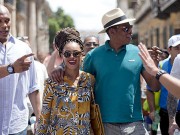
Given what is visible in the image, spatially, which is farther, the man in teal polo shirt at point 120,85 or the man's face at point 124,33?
the man's face at point 124,33

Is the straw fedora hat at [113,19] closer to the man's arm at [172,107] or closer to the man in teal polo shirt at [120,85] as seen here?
the man in teal polo shirt at [120,85]

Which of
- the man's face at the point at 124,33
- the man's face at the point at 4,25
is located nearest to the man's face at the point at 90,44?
the man's face at the point at 124,33

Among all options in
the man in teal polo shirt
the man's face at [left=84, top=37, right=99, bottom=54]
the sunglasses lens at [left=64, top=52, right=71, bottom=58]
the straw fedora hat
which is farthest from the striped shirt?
the man's face at [left=84, top=37, right=99, bottom=54]

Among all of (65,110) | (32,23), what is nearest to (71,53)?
(65,110)

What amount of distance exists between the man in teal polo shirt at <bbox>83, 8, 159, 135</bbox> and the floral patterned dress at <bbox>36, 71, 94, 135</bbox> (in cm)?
33

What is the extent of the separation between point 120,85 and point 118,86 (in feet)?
0.07

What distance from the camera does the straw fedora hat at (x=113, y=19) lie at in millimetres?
4500

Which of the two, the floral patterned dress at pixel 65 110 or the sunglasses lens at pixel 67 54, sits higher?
the sunglasses lens at pixel 67 54

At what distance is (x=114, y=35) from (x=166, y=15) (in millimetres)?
25403

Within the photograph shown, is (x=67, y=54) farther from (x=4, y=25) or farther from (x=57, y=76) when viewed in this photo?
(x=4, y=25)

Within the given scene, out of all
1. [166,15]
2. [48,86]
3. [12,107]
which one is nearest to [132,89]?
[48,86]

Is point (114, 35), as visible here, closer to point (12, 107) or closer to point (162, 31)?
point (12, 107)

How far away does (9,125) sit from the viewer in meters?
4.48

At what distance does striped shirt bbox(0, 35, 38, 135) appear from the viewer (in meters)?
4.43
